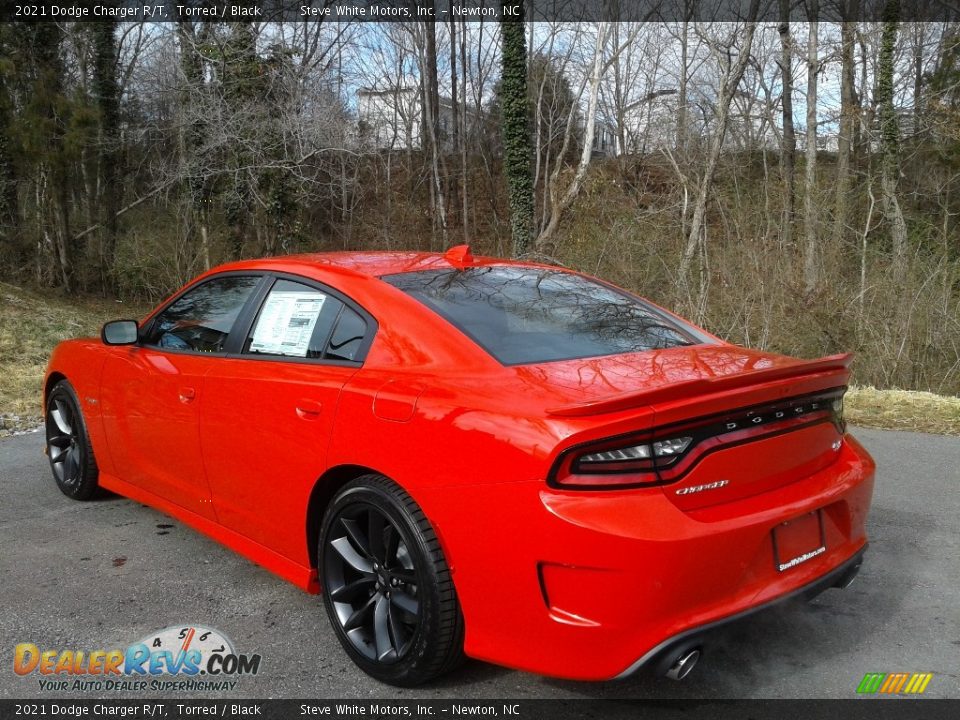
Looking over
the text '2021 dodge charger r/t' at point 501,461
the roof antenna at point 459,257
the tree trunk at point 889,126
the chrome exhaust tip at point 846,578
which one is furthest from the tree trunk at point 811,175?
the chrome exhaust tip at point 846,578

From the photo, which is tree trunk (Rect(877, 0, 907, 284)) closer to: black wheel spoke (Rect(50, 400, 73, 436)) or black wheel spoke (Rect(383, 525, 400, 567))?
black wheel spoke (Rect(50, 400, 73, 436))

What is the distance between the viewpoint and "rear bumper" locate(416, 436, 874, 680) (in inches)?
91.0

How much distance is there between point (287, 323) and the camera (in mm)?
3510

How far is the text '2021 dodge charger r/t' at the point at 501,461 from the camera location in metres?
2.37

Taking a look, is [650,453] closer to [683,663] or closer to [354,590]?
[683,663]

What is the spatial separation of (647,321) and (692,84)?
78.6 ft

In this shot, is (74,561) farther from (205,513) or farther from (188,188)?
(188,188)

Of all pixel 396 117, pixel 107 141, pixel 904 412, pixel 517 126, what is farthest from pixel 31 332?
pixel 396 117

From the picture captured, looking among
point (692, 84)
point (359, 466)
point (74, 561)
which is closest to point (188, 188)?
point (692, 84)

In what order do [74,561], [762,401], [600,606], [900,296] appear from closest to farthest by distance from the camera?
1. [600,606]
2. [762,401]
3. [74,561]
4. [900,296]

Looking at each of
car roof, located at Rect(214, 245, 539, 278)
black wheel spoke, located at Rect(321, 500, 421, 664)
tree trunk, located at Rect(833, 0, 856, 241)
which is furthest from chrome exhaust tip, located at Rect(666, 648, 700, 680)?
tree trunk, located at Rect(833, 0, 856, 241)

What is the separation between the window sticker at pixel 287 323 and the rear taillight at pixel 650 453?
4.63 feet

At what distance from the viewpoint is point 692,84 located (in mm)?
25312

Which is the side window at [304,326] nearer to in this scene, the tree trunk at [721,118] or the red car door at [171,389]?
the red car door at [171,389]
